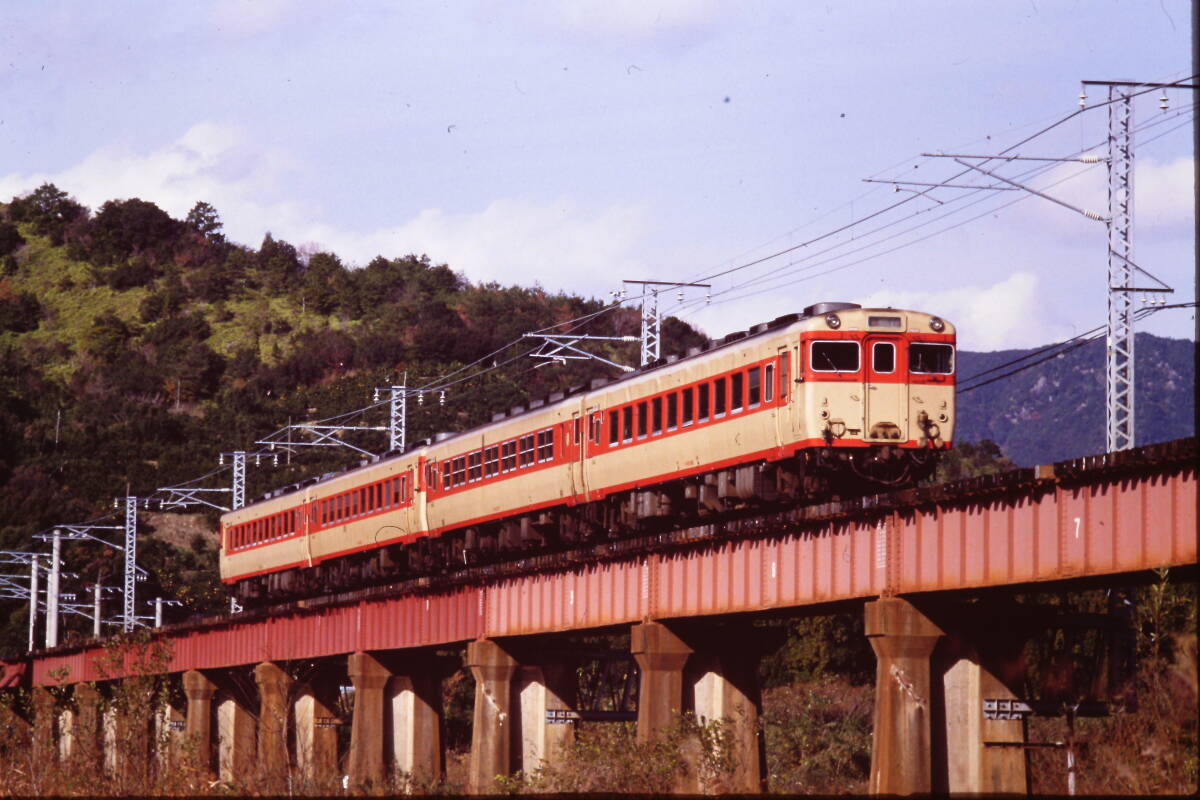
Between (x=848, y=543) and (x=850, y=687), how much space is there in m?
47.8

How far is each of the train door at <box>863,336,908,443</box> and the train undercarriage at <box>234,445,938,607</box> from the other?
0.34 metres

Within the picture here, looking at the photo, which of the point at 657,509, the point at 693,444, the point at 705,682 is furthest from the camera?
the point at 705,682

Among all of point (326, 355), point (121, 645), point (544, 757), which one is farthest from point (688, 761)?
point (326, 355)

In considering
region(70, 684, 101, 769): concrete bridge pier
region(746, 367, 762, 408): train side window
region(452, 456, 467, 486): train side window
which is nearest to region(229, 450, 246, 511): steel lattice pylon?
region(70, 684, 101, 769): concrete bridge pier

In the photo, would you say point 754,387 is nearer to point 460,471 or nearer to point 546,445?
point 546,445

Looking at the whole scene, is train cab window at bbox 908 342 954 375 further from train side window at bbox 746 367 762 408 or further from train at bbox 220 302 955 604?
train side window at bbox 746 367 762 408

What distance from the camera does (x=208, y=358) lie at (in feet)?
470

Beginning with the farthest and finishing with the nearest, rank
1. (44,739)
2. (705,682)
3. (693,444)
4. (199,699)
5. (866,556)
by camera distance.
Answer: (199,699) → (44,739) → (705,682) → (693,444) → (866,556)

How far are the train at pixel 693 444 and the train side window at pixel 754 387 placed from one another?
4 centimetres

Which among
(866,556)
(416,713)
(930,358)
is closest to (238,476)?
(416,713)

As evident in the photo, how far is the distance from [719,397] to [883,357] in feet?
10.0

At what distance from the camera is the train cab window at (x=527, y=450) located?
129ft

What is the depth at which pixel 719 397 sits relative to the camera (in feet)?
105

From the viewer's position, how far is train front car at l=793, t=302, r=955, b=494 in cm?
2956
